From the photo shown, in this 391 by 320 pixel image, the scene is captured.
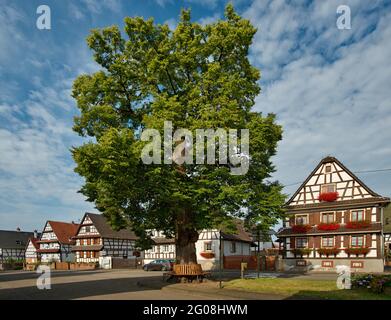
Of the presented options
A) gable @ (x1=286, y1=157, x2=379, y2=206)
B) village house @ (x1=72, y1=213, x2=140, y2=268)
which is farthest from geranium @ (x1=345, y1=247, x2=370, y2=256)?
village house @ (x1=72, y1=213, x2=140, y2=268)

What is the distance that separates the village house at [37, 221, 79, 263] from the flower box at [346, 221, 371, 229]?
4984cm

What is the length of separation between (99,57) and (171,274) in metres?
14.8

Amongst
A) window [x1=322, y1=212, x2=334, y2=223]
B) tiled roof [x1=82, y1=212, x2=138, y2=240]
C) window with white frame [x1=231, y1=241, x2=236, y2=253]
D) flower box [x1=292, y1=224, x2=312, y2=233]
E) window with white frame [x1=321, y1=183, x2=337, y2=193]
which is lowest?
window with white frame [x1=231, y1=241, x2=236, y2=253]

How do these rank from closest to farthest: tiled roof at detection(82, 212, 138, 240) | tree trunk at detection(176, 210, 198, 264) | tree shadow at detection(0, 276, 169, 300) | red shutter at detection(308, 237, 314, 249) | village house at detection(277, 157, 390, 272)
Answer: tree shadow at detection(0, 276, 169, 300)
tree trunk at detection(176, 210, 198, 264)
village house at detection(277, 157, 390, 272)
red shutter at detection(308, 237, 314, 249)
tiled roof at detection(82, 212, 138, 240)

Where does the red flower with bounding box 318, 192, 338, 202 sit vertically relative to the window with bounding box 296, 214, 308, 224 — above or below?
above

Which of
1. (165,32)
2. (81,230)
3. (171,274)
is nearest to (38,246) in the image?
(81,230)

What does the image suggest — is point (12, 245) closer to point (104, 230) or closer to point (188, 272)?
point (104, 230)

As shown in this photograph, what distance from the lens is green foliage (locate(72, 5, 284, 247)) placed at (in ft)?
64.5

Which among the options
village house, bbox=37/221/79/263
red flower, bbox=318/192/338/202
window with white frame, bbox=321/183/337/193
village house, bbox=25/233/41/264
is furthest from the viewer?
village house, bbox=25/233/41/264

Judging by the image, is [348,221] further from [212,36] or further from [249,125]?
[212,36]

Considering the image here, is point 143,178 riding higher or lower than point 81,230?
higher

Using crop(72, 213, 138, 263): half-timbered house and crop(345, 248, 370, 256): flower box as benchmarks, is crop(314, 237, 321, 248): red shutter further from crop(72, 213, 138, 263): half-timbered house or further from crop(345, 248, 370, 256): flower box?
crop(72, 213, 138, 263): half-timbered house

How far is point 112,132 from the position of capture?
1788 centimetres

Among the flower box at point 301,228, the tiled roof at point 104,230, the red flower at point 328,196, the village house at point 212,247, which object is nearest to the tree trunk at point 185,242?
the flower box at point 301,228
